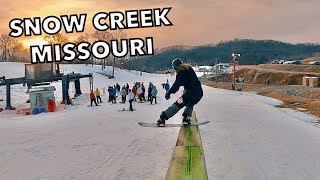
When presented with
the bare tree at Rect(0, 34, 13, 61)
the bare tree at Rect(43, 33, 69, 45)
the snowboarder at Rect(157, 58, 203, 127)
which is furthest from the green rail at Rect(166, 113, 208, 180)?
the bare tree at Rect(0, 34, 13, 61)

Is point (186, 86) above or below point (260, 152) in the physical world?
above

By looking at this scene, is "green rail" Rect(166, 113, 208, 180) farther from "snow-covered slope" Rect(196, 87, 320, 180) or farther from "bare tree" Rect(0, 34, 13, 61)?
"bare tree" Rect(0, 34, 13, 61)

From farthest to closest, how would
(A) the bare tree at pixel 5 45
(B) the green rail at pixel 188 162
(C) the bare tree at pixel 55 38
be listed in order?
1. (A) the bare tree at pixel 5 45
2. (C) the bare tree at pixel 55 38
3. (B) the green rail at pixel 188 162

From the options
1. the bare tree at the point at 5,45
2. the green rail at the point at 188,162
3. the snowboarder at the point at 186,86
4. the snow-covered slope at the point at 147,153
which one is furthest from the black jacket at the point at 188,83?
the bare tree at the point at 5,45

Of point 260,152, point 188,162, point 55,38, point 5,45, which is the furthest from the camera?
point 5,45

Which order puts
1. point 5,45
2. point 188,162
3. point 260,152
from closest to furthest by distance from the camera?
point 188,162 → point 260,152 → point 5,45

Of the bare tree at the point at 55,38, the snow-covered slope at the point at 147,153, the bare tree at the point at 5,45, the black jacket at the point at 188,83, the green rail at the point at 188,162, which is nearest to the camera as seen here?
the green rail at the point at 188,162

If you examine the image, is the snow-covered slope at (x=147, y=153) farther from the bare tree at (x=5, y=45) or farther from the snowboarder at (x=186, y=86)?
the bare tree at (x=5, y=45)

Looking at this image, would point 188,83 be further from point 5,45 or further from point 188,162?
point 5,45

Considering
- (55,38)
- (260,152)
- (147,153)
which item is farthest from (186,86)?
(55,38)

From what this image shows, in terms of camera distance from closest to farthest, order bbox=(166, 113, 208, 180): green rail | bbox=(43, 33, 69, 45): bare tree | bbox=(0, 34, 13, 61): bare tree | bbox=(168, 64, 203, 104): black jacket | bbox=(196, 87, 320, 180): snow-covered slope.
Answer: bbox=(166, 113, 208, 180): green rail < bbox=(196, 87, 320, 180): snow-covered slope < bbox=(168, 64, 203, 104): black jacket < bbox=(43, 33, 69, 45): bare tree < bbox=(0, 34, 13, 61): bare tree

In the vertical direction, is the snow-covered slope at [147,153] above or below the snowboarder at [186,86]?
below

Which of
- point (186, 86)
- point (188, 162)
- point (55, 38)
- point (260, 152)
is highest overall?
point (55, 38)

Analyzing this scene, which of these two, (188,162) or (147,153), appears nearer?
(188,162)
